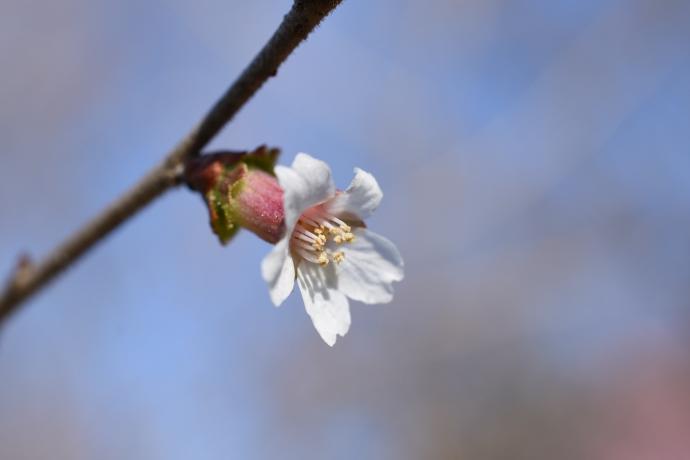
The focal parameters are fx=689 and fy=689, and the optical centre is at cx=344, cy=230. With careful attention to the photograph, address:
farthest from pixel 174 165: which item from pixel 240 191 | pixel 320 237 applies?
pixel 320 237

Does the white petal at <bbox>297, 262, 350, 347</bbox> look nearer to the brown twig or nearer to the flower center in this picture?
the flower center

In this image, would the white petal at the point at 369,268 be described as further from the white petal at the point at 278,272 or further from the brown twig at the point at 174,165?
the brown twig at the point at 174,165

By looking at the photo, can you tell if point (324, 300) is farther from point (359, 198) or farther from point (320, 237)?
point (359, 198)

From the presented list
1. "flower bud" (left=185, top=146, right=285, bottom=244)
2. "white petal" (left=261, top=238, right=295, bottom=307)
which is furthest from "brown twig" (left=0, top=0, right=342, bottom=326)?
"white petal" (left=261, top=238, right=295, bottom=307)

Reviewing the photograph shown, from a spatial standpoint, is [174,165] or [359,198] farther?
[174,165]

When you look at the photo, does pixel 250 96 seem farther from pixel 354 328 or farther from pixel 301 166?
pixel 354 328

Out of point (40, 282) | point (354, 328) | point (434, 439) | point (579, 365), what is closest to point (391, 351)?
point (354, 328)
